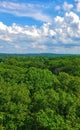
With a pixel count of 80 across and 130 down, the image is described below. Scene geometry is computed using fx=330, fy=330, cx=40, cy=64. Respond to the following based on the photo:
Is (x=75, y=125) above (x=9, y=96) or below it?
below

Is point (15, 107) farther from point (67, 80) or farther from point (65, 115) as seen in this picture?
point (67, 80)

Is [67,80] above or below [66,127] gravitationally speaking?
above

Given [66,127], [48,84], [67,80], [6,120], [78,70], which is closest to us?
[66,127]

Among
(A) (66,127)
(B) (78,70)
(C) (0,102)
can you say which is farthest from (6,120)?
(B) (78,70)

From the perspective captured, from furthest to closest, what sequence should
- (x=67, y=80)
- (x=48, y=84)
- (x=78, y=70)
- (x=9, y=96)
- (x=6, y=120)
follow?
(x=78, y=70), (x=48, y=84), (x=67, y=80), (x=9, y=96), (x=6, y=120)

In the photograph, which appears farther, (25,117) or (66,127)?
(25,117)

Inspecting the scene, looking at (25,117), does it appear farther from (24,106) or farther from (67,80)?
(67,80)

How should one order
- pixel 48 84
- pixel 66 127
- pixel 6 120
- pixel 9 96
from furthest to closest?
pixel 48 84 < pixel 9 96 < pixel 6 120 < pixel 66 127

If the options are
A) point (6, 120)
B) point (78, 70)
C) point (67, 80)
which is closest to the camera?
point (6, 120)

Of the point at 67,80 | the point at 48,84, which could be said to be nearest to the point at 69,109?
the point at 67,80
